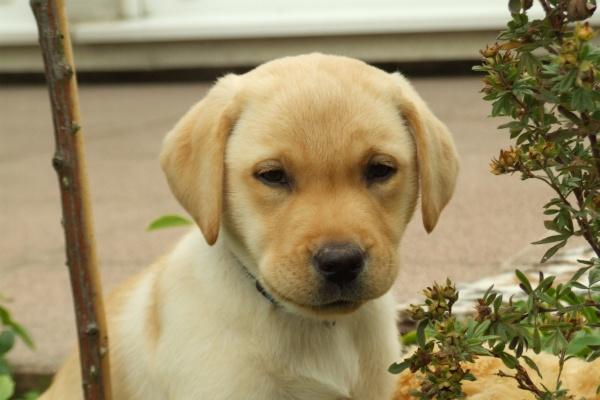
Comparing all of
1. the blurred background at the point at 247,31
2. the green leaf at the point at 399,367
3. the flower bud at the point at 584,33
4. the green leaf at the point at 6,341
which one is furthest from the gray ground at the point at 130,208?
the flower bud at the point at 584,33

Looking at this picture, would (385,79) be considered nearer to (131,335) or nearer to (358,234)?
(358,234)

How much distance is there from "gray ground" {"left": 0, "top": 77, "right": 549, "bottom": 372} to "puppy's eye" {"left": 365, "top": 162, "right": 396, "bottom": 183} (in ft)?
6.57

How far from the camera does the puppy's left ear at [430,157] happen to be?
329 cm

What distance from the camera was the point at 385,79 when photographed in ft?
11.0

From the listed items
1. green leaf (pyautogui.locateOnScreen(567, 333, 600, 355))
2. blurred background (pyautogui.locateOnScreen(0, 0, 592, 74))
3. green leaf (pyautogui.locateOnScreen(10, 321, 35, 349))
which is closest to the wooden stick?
green leaf (pyautogui.locateOnScreen(567, 333, 600, 355))

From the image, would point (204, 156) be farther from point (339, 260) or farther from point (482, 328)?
point (482, 328)

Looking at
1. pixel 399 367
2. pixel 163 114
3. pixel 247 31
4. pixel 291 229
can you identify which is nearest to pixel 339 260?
pixel 291 229

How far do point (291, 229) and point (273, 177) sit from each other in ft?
0.58

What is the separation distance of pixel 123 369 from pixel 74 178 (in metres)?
0.93

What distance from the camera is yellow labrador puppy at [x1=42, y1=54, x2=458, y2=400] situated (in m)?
3.01

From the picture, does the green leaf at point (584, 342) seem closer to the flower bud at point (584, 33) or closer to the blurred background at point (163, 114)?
the flower bud at point (584, 33)

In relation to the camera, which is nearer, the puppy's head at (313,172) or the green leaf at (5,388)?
the puppy's head at (313,172)

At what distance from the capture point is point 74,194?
2840mm

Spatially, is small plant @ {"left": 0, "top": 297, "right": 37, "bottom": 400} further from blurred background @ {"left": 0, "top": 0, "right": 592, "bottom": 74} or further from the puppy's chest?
blurred background @ {"left": 0, "top": 0, "right": 592, "bottom": 74}
